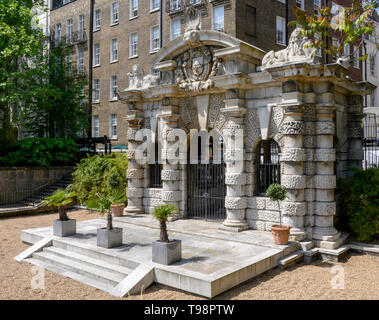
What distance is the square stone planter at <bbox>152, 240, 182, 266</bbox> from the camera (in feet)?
27.4

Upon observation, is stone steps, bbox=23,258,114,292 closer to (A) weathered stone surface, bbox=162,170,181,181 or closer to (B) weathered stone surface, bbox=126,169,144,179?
(A) weathered stone surface, bbox=162,170,181,181

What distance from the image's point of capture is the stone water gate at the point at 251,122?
10.4 metres

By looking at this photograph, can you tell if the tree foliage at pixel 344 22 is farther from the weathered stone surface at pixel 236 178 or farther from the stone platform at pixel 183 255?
the stone platform at pixel 183 255

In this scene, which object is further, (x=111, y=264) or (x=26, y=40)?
(x=26, y=40)

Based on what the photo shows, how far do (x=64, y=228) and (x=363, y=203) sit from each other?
9268 mm

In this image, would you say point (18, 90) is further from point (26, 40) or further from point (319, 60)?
point (319, 60)

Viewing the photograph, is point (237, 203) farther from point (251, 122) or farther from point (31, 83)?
point (31, 83)

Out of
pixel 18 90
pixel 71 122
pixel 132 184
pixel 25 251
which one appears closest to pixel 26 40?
pixel 18 90

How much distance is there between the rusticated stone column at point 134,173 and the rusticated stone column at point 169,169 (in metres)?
1.55

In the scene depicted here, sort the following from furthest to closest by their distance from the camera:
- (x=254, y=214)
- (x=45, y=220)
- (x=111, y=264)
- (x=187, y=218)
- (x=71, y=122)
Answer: (x=71, y=122)
(x=45, y=220)
(x=187, y=218)
(x=254, y=214)
(x=111, y=264)

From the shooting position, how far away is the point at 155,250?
8547mm

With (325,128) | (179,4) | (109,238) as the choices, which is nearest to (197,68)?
(325,128)

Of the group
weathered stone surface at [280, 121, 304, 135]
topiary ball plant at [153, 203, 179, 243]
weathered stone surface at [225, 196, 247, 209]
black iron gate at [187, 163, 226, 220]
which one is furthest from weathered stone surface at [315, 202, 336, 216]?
topiary ball plant at [153, 203, 179, 243]
